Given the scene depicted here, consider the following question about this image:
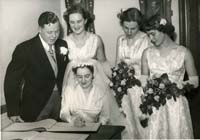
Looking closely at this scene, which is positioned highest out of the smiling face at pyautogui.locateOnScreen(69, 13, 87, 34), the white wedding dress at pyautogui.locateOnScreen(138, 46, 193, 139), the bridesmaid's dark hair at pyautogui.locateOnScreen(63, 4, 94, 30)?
the bridesmaid's dark hair at pyautogui.locateOnScreen(63, 4, 94, 30)

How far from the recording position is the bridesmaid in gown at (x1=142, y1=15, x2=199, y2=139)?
108cm

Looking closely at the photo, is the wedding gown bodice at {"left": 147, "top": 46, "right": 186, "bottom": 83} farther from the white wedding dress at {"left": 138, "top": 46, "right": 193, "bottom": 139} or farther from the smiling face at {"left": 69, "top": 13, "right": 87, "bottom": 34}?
the smiling face at {"left": 69, "top": 13, "right": 87, "bottom": 34}

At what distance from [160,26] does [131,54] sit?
170 mm

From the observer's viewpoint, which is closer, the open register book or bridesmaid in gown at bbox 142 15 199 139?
the open register book

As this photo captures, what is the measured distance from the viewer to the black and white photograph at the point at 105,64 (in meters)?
1.07

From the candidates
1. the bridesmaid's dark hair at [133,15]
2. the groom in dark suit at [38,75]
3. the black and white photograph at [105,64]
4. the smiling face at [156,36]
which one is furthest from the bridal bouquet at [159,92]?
the groom in dark suit at [38,75]

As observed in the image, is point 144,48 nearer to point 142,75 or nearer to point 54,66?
point 142,75

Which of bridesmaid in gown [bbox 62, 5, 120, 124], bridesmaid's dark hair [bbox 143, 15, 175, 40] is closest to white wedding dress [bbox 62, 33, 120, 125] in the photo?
bridesmaid in gown [bbox 62, 5, 120, 124]

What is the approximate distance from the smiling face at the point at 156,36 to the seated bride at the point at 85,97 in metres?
0.24

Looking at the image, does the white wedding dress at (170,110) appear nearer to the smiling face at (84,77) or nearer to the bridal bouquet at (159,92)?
the bridal bouquet at (159,92)

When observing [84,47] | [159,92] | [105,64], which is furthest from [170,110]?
[84,47]

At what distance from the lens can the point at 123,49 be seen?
1.19m

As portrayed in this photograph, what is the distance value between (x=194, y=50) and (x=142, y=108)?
0.28 metres

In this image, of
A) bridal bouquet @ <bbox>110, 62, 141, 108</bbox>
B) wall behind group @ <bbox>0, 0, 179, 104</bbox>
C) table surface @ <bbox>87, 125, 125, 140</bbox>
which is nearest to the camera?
table surface @ <bbox>87, 125, 125, 140</bbox>
